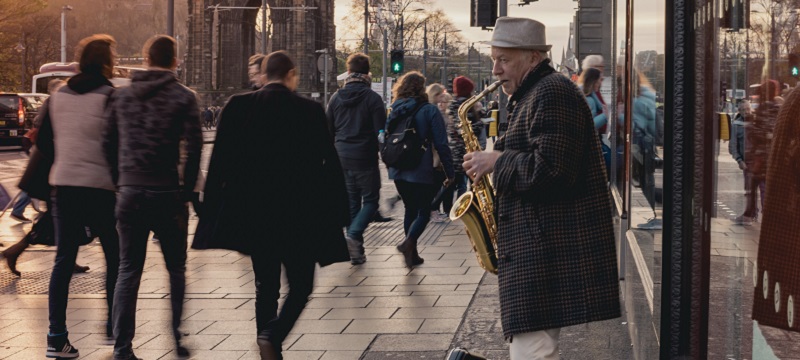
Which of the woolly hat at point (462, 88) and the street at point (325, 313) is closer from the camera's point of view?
the street at point (325, 313)

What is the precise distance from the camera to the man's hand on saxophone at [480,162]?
13.8ft

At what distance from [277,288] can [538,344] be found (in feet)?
7.26

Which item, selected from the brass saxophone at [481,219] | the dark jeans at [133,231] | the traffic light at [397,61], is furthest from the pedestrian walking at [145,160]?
the traffic light at [397,61]

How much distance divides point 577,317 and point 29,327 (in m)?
4.68

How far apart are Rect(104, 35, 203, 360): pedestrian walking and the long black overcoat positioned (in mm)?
494

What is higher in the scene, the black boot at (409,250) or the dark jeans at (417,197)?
the dark jeans at (417,197)

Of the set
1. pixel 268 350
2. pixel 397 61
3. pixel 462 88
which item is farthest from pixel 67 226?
pixel 397 61

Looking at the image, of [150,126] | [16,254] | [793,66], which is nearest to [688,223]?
[793,66]

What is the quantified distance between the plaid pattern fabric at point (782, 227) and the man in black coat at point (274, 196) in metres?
3.58

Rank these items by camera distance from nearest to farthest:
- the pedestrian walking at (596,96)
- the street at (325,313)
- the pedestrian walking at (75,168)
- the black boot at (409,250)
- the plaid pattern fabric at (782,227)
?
the plaid pattern fabric at (782,227), the pedestrian walking at (75,168), the street at (325,313), the black boot at (409,250), the pedestrian walking at (596,96)

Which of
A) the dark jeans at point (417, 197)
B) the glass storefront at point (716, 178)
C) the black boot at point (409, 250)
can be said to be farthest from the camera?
the dark jeans at point (417, 197)

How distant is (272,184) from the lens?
5801 mm

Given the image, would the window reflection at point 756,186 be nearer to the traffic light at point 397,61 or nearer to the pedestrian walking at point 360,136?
the pedestrian walking at point 360,136

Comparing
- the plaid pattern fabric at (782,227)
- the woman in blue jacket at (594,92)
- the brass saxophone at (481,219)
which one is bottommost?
the brass saxophone at (481,219)
